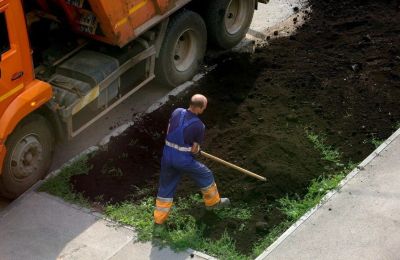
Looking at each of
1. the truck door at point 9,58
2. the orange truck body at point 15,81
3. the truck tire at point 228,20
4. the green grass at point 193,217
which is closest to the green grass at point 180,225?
the green grass at point 193,217

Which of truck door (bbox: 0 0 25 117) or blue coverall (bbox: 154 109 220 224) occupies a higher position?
truck door (bbox: 0 0 25 117)

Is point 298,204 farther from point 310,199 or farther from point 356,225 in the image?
point 356,225

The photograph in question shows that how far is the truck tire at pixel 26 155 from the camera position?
904cm

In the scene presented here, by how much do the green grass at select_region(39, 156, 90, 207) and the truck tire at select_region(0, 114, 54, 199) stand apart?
7.1 inches

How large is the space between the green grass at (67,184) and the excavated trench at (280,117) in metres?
0.12

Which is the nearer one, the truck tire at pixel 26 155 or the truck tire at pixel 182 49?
the truck tire at pixel 26 155

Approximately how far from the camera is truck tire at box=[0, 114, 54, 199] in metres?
9.04

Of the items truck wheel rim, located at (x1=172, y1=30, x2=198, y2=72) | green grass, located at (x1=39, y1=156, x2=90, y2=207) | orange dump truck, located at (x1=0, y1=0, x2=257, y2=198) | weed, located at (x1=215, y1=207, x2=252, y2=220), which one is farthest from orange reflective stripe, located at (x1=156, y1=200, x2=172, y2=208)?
truck wheel rim, located at (x1=172, y1=30, x2=198, y2=72)

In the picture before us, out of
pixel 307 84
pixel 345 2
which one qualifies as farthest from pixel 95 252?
pixel 345 2

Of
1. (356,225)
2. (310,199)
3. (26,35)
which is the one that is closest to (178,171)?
(310,199)

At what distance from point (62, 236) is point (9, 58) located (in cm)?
219

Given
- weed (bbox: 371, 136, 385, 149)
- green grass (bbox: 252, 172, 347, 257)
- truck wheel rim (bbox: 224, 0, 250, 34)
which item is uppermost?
truck wheel rim (bbox: 224, 0, 250, 34)

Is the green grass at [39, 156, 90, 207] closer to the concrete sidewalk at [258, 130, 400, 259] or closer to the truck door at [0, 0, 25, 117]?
the truck door at [0, 0, 25, 117]

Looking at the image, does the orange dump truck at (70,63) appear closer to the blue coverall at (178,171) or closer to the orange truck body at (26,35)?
the orange truck body at (26,35)
